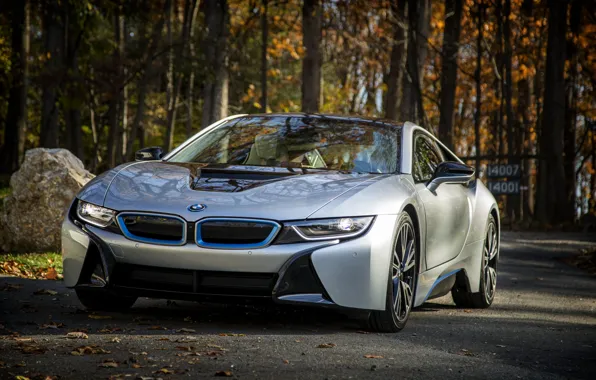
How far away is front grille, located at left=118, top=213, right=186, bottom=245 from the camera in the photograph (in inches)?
259

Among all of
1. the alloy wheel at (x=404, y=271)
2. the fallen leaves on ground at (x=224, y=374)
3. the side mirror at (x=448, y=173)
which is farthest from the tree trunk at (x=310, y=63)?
the fallen leaves on ground at (x=224, y=374)

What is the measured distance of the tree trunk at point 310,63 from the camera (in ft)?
92.8

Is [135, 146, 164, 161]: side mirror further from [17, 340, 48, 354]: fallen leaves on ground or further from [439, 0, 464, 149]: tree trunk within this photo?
[439, 0, 464, 149]: tree trunk

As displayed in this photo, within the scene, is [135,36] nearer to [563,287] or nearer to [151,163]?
[563,287]

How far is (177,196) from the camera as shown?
6742mm

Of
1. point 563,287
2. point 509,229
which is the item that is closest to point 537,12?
point 509,229

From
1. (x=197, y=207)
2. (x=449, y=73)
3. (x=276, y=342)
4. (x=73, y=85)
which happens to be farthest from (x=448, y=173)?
(x=449, y=73)

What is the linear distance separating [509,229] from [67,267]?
2047 centimetres

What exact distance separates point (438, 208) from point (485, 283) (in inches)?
70.1

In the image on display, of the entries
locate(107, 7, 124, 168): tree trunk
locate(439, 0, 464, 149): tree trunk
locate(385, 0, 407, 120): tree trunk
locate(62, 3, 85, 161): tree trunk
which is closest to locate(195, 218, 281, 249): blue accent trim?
locate(62, 3, 85, 161): tree trunk

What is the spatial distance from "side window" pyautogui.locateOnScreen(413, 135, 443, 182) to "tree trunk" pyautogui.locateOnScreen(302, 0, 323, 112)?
18950mm

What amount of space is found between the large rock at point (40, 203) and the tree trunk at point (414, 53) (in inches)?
647

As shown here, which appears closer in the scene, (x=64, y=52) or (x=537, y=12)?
(x=64, y=52)

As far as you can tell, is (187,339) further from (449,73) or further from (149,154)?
(449,73)
